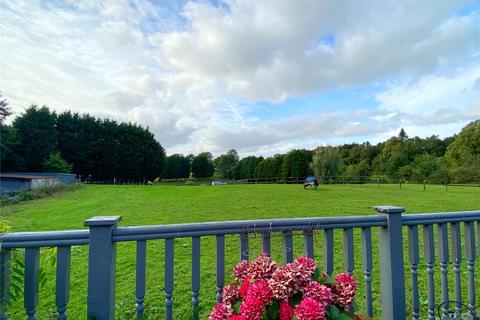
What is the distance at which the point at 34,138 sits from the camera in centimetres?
2708

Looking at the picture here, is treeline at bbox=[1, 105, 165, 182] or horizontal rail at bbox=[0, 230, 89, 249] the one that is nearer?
horizontal rail at bbox=[0, 230, 89, 249]

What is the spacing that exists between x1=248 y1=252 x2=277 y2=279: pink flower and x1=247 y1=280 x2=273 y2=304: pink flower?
11 cm

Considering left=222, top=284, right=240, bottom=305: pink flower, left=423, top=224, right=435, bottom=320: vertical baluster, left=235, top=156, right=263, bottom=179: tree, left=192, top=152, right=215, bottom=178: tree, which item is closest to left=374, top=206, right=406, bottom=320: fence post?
left=423, top=224, right=435, bottom=320: vertical baluster

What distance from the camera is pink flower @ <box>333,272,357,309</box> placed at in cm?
128

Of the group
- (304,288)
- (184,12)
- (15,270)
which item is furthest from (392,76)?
(15,270)

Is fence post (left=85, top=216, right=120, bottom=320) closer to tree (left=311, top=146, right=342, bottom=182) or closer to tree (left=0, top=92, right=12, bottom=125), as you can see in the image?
tree (left=311, top=146, right=342, bottom=182)

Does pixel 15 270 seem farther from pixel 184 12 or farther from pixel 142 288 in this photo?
pixel 184 12

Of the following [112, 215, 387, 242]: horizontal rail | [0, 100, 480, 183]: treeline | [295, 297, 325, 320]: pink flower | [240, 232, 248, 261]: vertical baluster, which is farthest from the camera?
[0, 100, 480, 183]: treeline

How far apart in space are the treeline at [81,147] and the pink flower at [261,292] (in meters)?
29.0

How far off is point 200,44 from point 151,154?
31.7m

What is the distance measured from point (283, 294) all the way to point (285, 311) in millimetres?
69

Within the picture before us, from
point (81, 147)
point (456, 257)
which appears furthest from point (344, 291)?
point (81, 147)

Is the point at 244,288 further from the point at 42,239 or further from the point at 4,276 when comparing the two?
the point at 4,276

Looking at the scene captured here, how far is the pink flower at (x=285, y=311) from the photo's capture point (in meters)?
1.15
